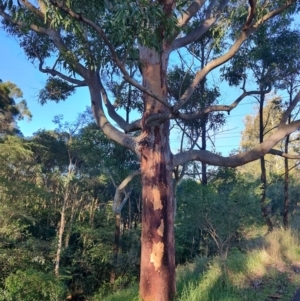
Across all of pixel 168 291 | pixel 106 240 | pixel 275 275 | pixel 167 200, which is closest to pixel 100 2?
pixel 167 200

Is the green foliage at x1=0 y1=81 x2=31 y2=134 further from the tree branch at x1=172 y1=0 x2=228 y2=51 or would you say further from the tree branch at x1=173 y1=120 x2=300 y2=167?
the tree branch at x1=173 y1=120 x2=300 y2=167

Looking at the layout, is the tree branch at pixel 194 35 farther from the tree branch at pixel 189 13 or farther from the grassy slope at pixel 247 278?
the grassy slope at pixel 247 278

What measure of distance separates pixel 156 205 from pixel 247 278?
271 centimetres

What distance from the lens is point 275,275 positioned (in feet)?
24.9

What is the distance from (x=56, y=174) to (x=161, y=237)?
7.65 meters

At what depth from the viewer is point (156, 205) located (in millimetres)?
6043

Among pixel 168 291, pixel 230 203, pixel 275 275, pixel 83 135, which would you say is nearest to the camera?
pixel 168 291

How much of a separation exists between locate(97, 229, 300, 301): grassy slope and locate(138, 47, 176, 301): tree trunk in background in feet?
1.40

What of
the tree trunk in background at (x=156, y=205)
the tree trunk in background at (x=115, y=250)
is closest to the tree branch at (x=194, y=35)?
the tree trunk in background at (x=156, y=205)

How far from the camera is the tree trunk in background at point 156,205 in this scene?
589 centimetres

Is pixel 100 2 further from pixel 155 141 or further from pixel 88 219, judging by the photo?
pixel 88 219

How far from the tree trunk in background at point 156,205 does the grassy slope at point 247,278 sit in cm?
43

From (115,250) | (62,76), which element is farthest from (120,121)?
(115,250)

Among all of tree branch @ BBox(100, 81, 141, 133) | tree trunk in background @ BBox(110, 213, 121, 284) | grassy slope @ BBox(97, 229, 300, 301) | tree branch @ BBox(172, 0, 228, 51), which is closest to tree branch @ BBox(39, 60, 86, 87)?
tree branch @ BBox(100, 81, 141, 133)
